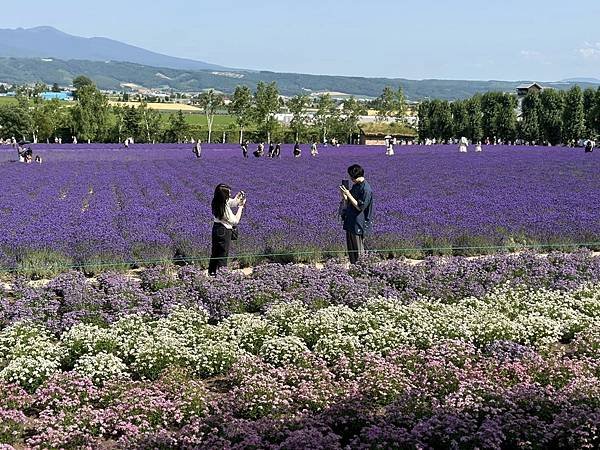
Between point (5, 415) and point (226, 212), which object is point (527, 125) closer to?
point (226, 212)

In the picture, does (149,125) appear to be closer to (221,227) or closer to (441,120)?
(441,120)

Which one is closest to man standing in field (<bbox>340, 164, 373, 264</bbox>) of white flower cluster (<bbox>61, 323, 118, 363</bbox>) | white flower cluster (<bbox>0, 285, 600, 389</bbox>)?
white flower cluster (<bbox>0, 285, 600, 389</bbox>)

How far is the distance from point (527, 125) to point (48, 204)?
3149 inches

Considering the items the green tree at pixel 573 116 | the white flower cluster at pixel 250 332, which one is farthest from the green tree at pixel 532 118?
the white flower cluster at pixel 250 332

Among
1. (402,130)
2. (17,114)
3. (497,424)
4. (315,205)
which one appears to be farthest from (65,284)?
(402,130)

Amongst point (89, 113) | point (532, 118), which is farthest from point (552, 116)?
point (89, 113)

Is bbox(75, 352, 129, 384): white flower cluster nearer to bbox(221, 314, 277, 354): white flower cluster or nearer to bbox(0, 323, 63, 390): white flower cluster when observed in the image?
bbox(0, 323, 63, 390): white flower cluster

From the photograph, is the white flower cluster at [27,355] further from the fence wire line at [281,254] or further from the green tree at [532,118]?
the green tree at [532,118]

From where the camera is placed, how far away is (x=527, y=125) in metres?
91.4

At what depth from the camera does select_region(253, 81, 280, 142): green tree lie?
85.9 meters

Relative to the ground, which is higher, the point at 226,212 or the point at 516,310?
the point at 226,212

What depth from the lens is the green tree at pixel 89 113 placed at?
261ft

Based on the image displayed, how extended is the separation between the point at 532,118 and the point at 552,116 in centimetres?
238

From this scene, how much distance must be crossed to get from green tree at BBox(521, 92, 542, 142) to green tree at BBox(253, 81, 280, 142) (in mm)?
29822
